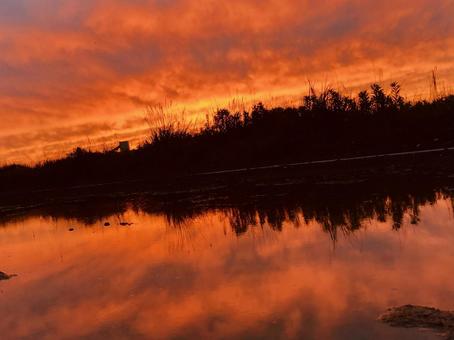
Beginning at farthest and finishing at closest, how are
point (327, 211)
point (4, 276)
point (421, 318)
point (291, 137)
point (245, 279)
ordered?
point (291, 137)
point (327, 211)
point (4, 276)
point (245, 279)
point (421, 318)

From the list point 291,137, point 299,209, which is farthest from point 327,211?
point 291,137

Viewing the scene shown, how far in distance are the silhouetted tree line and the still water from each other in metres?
10.2

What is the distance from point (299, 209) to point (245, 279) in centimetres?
373

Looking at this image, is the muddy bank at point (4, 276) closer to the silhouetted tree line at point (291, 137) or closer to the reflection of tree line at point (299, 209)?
the reflection of tree line at point (299, 209)

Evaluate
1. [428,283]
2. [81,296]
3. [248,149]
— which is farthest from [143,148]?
[428,283]

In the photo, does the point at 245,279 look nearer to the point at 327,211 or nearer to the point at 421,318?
the point at 421,318

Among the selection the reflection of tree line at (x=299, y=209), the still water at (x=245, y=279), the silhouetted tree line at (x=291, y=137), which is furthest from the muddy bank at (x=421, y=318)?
the silhouetted tree line at (x=291, y=137)

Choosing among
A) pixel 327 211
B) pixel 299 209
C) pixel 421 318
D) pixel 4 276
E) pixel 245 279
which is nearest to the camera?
pixel 421 318

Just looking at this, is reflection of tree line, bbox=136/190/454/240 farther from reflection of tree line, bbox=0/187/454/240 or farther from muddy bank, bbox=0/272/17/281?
muddy bank, bbox=0/272/17/281

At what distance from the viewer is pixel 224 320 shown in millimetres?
3676

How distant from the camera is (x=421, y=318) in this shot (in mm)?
3135

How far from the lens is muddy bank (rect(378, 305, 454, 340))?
117 inches

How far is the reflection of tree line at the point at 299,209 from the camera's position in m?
6.65

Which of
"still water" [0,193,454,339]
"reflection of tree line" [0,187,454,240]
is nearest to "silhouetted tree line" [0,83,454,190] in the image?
"reflection of tree line" [0,187,454,240]
